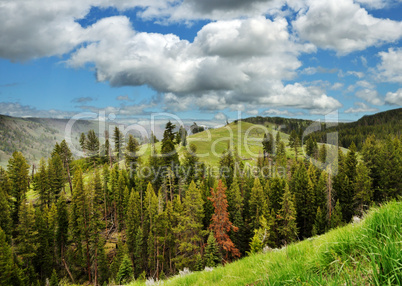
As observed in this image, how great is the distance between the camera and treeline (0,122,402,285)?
4284 cm

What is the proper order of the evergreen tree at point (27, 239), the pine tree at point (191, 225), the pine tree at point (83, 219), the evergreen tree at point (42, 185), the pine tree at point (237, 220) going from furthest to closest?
the evergreen tree at point (42, 185)
the pine tree at point (237, 220)
the pine tree at point (83, 219)
the evergreen tree at point (27, 239)
the pine tree at point (191, 225)

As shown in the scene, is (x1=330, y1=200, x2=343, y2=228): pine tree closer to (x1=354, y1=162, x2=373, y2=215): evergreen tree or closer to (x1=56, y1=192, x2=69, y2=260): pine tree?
(x1=354, y1=162, x2=373, y2=215): evergreen tree

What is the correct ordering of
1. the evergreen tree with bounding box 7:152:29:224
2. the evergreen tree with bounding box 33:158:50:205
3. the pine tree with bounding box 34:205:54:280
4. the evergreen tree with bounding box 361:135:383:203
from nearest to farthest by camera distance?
1. the pine tree with bounding box 34:205:54:280
2. the evergreen tree with bounding box 361:135:383:203
3. the evergreen tree with bounding box 7:152:29:224
4. the evergreen tree with bounding box 33:158:50:205

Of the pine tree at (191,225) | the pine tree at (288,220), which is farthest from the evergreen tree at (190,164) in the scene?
the pine tree at (288,220)

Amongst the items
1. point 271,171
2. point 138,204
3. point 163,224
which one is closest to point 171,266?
point 163,224

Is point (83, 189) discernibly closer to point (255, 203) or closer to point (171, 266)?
point (171, 266)

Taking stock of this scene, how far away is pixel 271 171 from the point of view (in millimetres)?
81312

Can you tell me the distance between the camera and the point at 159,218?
50.2 metres

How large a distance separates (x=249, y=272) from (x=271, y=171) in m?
79.3

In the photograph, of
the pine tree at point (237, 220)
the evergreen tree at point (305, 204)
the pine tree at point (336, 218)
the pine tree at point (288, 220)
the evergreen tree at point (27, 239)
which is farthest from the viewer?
the evergreen tree at point (305, 204)

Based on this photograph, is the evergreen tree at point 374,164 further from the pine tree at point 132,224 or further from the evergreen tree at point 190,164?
the pine tree at point 132,224

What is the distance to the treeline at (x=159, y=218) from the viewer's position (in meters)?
42.8

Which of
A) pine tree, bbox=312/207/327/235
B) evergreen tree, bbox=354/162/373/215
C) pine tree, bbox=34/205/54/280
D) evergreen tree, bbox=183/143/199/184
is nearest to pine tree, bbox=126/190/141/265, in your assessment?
pine tree, bbox=34/205/54/280

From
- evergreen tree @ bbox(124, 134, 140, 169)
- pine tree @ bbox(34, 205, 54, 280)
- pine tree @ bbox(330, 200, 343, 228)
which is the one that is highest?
evergreen tree @ bbox(124, 134, 140, 169)
